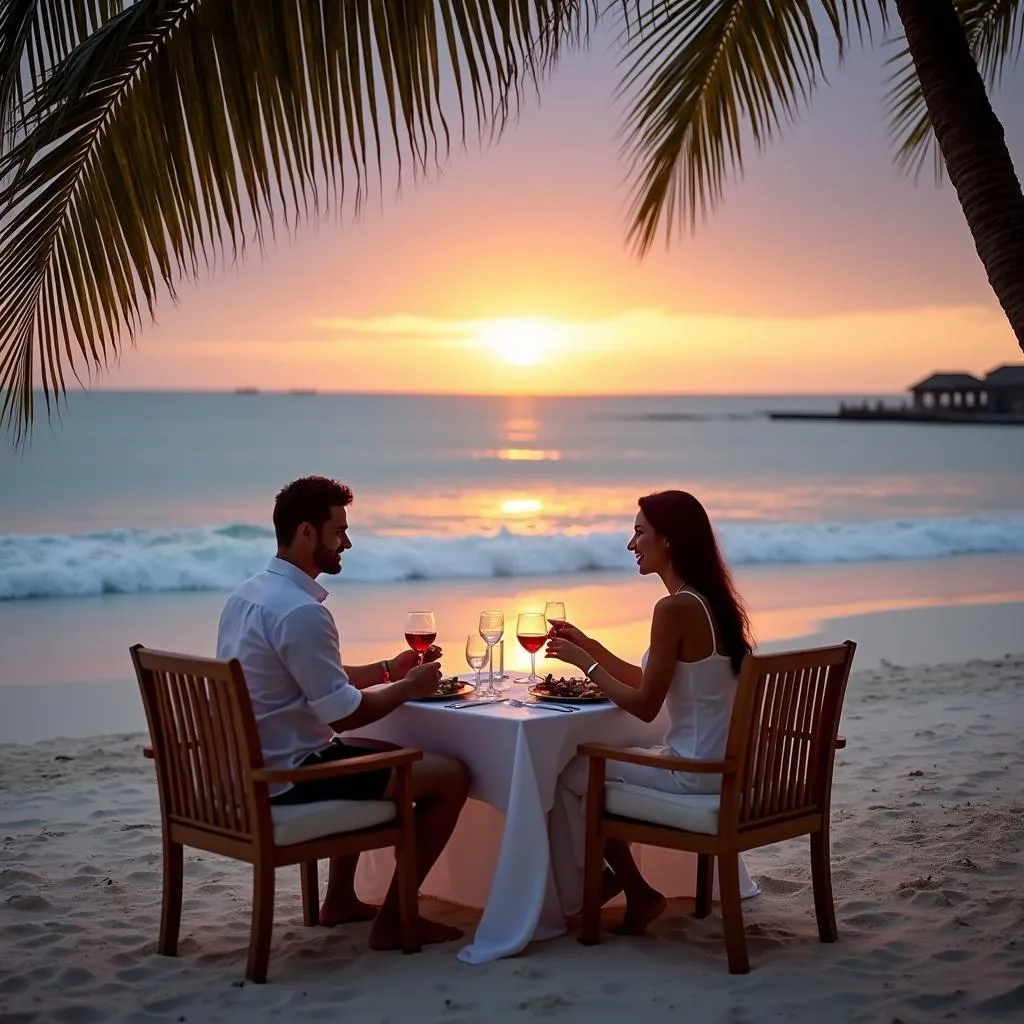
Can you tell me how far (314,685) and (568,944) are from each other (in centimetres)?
118

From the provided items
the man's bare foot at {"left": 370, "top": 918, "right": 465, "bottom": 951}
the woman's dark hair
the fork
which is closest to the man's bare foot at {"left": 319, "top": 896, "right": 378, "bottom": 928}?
the man's bare foot at {"left": 370, "top": 918, "right": 465, "bottom": 951}

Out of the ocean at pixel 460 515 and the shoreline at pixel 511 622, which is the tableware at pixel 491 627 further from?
the ocean at pixel 460 515

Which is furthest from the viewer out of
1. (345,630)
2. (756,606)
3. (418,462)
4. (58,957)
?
(418,462)

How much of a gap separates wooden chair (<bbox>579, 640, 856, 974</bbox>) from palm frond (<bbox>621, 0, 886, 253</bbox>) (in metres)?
1.95

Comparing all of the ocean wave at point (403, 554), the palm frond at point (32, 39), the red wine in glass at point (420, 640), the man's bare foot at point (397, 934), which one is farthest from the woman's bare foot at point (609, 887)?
the ocean wave at point (403, 554)

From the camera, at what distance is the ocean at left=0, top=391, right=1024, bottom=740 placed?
14562mm

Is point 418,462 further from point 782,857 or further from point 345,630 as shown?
point 782,857

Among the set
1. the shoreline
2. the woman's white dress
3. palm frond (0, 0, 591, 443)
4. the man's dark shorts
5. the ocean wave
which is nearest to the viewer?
palm frond (0, 0, 591, 443)

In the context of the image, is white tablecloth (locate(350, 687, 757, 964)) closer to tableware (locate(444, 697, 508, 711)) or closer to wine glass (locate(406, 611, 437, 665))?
tableware (locate(444, 697, 508, 711))

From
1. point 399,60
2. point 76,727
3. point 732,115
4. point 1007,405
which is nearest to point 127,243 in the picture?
point 399,60

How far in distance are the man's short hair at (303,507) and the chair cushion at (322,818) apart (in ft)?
2.68

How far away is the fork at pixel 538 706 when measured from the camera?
4559 mm

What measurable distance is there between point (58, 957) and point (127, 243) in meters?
2.29

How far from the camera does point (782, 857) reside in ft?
19.1
